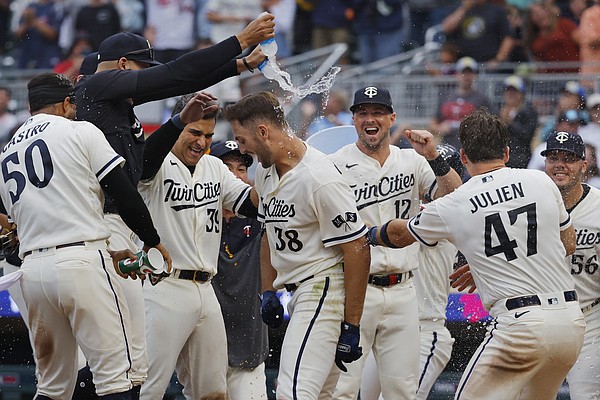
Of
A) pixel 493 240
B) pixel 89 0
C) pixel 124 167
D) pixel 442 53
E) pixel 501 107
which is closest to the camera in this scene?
pixel 493 240

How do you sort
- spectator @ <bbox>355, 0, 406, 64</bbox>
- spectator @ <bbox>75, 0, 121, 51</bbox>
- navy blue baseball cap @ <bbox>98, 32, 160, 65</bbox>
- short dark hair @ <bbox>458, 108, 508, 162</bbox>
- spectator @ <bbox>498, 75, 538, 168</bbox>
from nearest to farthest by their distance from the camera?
short dark hair @ <bbox>458, 108, 508, 162</bbox> < navy blue baseball cap @ <bbox>98, 32, 160, 65</bbox> < spectator @ <bbox>498, 75, 538, 168</bbox> < spectator @ <bbox>355, 0, 406, 64</bbox> < spectator @ <bbox>75, 0, 121, 51</bbox>

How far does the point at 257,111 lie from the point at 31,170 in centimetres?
126

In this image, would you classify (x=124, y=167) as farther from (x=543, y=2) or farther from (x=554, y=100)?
(x=543, y=2)

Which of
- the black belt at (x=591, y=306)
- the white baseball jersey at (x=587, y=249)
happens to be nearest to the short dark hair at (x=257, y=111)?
the white baseball jersey at (x=587, y=249)

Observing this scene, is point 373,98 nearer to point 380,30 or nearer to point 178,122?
point 178,122

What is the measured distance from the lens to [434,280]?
7.91m

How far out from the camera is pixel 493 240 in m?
5.76

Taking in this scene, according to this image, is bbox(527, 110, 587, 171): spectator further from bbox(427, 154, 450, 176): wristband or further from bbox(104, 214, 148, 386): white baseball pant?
bbox(104, 214, 148, 386): white baseball pant

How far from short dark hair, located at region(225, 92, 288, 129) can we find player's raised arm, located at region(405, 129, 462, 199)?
1.02m

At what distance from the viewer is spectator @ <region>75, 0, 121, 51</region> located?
14.6 meters

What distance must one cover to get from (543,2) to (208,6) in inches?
165

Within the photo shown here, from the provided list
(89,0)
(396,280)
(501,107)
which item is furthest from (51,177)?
(89,0)

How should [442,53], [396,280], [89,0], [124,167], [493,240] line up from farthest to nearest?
[89,0] < [442,53] < [396,280] < [124,167] < [493,240]

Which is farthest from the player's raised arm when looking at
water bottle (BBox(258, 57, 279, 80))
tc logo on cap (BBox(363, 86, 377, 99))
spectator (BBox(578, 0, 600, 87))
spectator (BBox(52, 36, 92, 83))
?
spectator (BBox(52, 36, 92, 83))
